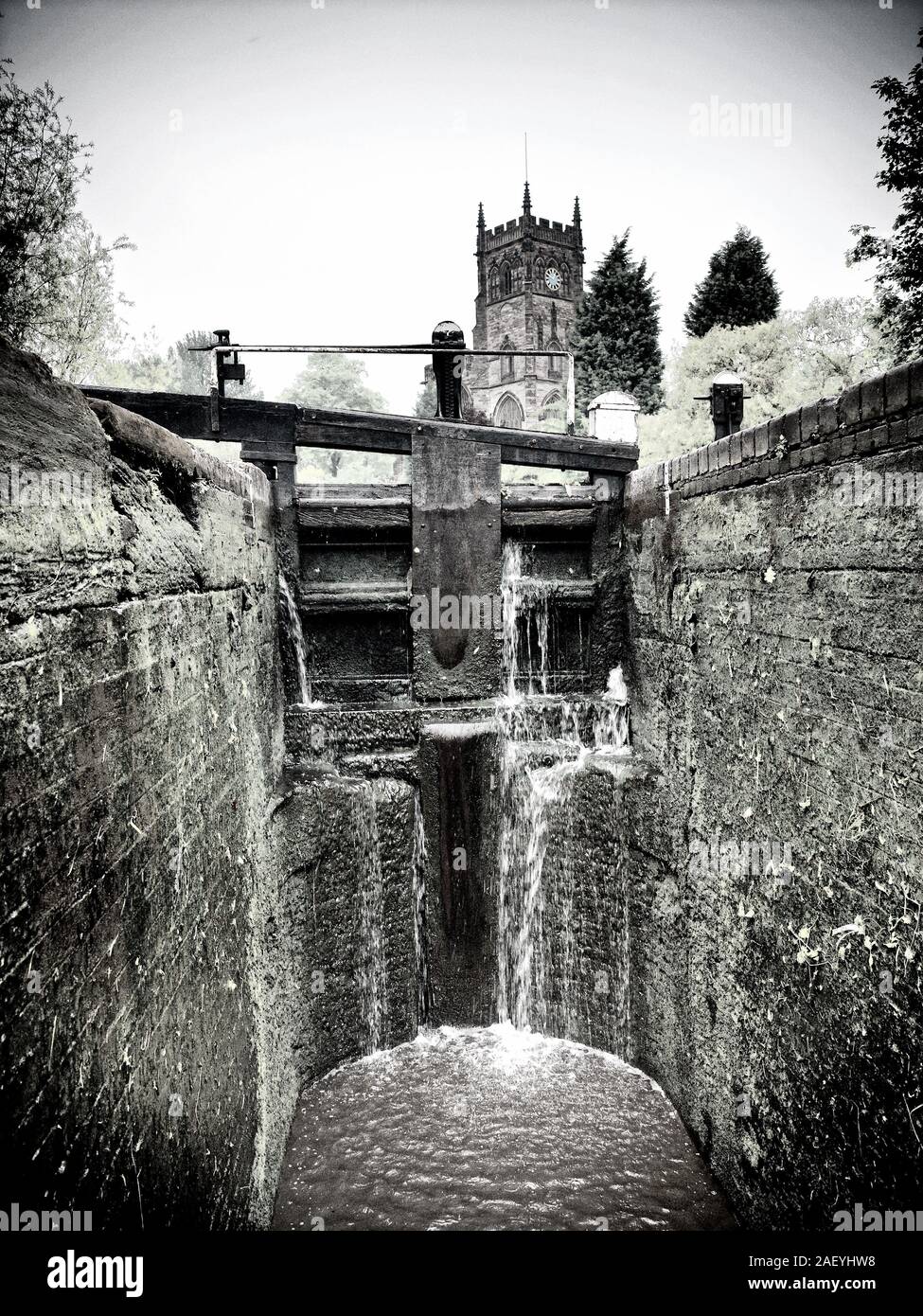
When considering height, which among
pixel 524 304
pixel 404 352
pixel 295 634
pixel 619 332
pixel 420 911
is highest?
pixel 524 304

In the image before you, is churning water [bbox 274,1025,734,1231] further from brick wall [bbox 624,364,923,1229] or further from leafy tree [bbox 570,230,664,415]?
leafy tree [bbox 570,230,664,415]

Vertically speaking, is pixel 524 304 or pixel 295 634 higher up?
pixel 524 304

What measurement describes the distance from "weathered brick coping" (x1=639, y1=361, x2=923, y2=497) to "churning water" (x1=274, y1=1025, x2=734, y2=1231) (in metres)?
3.81

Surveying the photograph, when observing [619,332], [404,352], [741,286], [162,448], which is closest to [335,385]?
[619,332]

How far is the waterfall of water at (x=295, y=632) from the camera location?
5.59 m

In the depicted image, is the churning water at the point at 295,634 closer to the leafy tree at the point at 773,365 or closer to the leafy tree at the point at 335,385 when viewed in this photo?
the leafy tree at the point at 773,365

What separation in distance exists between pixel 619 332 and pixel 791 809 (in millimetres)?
25781

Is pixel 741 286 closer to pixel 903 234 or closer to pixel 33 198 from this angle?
pixel 903 234

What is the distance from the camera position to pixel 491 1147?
4445 mm

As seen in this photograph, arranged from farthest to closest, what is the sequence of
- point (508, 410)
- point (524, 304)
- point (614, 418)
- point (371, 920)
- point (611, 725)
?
point (524, 304) → point (508, 410) → point (614, 418) → point (611, 725) → point (371, 920)

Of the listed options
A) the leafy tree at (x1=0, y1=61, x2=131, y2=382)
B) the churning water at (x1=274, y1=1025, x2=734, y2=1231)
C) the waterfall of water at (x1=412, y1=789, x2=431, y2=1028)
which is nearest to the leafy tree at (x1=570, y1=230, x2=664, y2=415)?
the leafy tree at (x1=0, y1=61, x2=131, y2=382)

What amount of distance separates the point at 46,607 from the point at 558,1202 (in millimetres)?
3980

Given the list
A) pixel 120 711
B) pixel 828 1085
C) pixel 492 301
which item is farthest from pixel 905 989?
pixel 492 301
